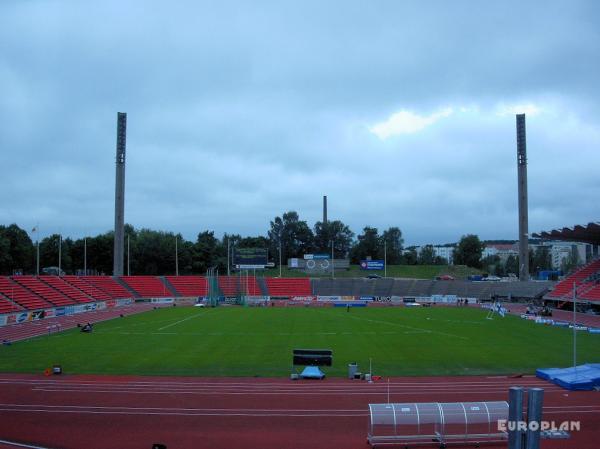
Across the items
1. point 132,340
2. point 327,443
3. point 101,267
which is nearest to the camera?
point 327,443

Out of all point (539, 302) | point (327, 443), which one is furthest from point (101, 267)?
point (327, 443)

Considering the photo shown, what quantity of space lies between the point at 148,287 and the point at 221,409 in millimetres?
66739

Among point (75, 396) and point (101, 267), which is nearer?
point (75, 396)

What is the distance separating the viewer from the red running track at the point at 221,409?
1476 centimetres

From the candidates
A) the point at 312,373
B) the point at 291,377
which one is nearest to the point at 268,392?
the point at 291,377

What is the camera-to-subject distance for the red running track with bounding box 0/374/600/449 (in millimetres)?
14758

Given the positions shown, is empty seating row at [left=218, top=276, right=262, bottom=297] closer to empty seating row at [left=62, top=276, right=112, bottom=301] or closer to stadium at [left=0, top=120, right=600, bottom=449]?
empty seating row at [left=62, top=276, right=112, bottom=301]

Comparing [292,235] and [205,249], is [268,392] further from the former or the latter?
[292,235]

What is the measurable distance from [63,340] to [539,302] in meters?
63.9

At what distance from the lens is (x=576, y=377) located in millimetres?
21078

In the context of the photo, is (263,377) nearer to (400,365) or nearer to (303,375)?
(303,375)

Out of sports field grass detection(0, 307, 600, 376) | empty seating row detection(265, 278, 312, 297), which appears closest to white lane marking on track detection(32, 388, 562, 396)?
sports field grass detection(0, 307, 600, 376)

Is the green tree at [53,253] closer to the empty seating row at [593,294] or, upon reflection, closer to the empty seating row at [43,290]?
the empty seating row at [43,290]

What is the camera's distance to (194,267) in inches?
4269
